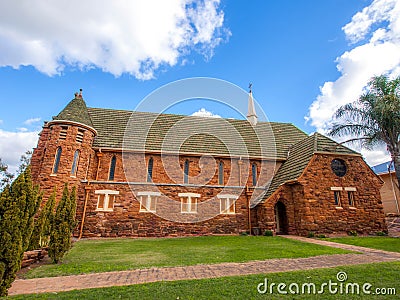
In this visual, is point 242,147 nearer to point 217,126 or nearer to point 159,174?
point 217,126

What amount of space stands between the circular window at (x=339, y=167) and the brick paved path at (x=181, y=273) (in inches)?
337

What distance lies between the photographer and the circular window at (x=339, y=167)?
52.7 feet

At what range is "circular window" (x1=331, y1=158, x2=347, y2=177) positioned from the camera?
→ 16062 mm

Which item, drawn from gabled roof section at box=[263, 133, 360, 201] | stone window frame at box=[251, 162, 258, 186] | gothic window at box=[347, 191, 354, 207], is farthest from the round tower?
gothic window at box=[347, 191, 354, 207]

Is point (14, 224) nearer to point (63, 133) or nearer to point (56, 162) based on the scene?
point (56, 162)

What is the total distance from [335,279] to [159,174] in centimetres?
1380

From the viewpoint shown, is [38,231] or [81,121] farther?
[81,121]

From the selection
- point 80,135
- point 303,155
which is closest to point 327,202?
point 303,155

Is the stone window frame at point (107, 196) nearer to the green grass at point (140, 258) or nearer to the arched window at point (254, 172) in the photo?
the green grass at point (140, 258)

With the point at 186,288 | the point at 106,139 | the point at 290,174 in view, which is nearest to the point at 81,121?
the point at 106,139

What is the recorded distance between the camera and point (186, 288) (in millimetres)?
5141

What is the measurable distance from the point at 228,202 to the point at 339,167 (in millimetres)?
8509
